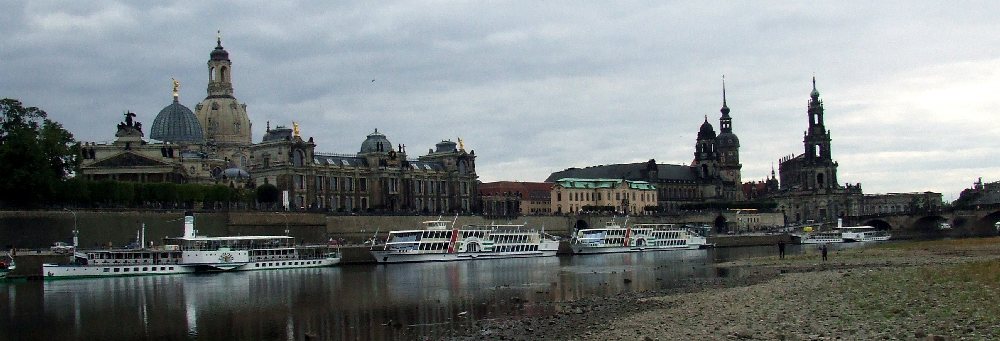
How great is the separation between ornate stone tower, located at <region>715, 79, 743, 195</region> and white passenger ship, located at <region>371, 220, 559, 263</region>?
9633 cm

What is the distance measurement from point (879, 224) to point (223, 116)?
85524 millimetres

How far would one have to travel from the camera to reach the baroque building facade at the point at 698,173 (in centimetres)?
17262

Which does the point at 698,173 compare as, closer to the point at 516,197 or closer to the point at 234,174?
the point at 516,197

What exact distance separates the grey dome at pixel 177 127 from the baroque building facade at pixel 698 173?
2696 inches

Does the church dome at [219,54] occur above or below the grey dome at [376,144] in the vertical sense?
above

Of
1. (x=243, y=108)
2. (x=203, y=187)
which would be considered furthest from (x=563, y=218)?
(x=203, y=187)

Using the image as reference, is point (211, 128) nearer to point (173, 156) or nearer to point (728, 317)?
point (173, 156)

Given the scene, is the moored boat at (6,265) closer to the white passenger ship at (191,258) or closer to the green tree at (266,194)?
the white passenger ship at (191,258)

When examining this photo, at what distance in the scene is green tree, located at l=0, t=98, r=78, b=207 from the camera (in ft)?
241

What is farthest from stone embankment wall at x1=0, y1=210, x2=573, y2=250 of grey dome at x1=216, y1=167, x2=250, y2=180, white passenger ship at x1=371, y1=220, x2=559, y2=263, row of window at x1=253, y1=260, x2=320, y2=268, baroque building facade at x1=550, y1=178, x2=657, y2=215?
baroque building facade at x1=550, y1=178, x2=657, y2=215

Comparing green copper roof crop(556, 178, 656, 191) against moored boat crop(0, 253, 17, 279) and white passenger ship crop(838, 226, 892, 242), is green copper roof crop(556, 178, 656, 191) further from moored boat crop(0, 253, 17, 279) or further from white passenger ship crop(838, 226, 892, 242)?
moored boat crop(0, 253, 17, 279)

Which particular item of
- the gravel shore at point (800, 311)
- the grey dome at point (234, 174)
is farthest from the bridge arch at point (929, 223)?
the gravel shore at point (800, 311)

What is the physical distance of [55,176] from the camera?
255 ft

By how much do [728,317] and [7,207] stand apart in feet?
193
